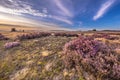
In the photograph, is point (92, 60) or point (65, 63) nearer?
point (92, 60)

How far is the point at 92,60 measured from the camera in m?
4.94

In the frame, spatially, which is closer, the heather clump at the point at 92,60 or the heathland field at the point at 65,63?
the heather clump at the point at 92,60

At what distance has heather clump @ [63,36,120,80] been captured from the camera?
14.8 feet

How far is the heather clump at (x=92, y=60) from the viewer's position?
14.8 feet

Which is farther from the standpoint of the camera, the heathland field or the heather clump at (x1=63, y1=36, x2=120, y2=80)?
the heathland field

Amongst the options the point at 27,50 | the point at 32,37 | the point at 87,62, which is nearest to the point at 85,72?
the point at 87,62

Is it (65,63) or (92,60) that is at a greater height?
(92,60)

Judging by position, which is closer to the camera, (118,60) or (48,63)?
(118,60)

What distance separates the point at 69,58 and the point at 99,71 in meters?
1.41

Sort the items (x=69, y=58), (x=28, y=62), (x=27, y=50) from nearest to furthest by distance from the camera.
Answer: (x=69, y=58)
(x=28, y=62)
(x=27, y=50)

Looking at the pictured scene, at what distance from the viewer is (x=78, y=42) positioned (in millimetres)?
6113

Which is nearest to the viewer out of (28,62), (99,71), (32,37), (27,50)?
(99,71)

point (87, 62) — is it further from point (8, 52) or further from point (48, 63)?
point (8, 52)

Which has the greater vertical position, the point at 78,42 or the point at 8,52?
the point at 78,42
